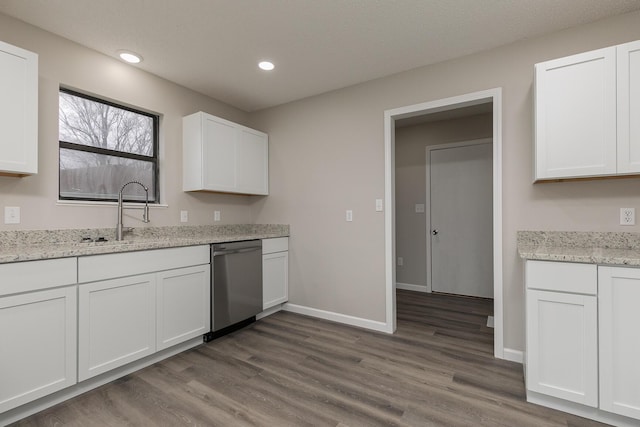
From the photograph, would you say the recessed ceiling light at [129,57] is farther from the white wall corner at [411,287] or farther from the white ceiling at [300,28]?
the white wall corner at [411,287]

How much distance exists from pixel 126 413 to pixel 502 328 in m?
2.63

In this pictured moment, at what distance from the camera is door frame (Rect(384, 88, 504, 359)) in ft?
7.96

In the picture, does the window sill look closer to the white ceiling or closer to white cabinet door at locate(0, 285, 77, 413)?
white cabinet door at locate(0, 285, 77, 413)

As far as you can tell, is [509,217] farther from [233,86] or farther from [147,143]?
[147,143]

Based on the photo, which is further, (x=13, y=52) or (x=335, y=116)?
(x=335, y=116)

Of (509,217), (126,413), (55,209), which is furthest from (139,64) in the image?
(509,217)

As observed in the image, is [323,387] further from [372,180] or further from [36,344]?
[372,180]

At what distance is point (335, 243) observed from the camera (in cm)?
330

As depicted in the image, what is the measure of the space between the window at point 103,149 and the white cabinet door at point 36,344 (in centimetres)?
102

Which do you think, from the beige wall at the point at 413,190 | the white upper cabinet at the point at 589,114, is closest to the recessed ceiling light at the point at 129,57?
the white upper cabinet at the point at 589,114

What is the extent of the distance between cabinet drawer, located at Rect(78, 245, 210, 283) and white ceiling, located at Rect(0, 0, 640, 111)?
160cm

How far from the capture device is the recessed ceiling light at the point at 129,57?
252cm

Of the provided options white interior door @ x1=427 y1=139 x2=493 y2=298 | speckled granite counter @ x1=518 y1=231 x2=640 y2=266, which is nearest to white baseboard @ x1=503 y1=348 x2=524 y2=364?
speckled granite counter @ x1=518 y1=231 x2=640 y2=266

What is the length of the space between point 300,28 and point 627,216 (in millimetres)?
2550
